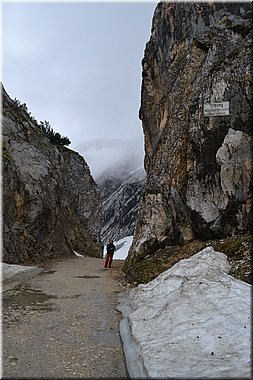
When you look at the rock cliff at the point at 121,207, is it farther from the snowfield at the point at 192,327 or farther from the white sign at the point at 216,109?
the snowfield at the point at 192,327

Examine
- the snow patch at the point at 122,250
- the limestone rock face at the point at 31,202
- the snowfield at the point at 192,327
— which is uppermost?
the limestone rock face at the point at 31,202

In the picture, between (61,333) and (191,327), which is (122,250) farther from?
(191,327)

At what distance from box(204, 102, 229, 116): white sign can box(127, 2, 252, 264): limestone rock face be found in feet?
0.46

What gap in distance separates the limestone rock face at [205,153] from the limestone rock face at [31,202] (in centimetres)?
839

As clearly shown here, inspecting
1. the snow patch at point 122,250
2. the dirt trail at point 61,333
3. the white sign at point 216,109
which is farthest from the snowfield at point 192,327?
the snow patch at point 122,250

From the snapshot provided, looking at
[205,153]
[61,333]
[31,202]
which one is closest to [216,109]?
[205,153]

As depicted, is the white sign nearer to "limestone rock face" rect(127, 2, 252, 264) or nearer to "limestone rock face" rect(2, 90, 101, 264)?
"limestone rock face" rect(127, 2, 252, 264)

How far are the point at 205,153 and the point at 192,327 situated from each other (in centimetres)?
926

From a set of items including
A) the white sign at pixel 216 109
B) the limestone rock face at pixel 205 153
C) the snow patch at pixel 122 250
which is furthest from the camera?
the snow patch at pixel 122 250

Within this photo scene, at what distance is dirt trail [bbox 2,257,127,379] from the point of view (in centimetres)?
597

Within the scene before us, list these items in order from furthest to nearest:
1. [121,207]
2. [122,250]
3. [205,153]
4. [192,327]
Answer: [121,207] < [122,250] < [205,153] < [192,327]

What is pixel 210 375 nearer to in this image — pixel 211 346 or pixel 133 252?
pixel 211 346

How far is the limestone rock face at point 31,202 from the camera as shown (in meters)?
21.1

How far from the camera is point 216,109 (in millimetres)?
14297
